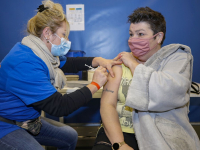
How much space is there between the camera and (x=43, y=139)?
131 centimetres

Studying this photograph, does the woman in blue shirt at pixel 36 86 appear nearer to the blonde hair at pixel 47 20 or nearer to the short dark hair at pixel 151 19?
the blonde hair at pixel 47 20

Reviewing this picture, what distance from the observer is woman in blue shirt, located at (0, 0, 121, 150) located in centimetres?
97

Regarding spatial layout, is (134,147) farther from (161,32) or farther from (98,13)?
(98,13)

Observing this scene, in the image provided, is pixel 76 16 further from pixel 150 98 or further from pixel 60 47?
pixel 150 98

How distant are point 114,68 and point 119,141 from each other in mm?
543

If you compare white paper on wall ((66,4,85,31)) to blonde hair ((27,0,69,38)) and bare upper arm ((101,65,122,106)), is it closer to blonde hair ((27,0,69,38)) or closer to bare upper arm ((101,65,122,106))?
blonde hair ((27,0,69,38))

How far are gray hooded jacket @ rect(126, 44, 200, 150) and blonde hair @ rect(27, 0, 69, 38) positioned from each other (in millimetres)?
687

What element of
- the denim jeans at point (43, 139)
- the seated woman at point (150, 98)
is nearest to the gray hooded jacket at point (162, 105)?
the seated woman at point (150, 98)

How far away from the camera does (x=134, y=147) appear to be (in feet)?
3.55

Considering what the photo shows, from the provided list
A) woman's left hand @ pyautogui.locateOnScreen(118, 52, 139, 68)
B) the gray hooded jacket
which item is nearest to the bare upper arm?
woman's left hand @ pyautogui.locateOnScreen(118, 52, 139, 68)

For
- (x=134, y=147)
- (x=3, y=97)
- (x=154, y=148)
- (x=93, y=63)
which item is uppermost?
(x=93, y=63)

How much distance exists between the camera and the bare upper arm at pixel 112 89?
121 cm

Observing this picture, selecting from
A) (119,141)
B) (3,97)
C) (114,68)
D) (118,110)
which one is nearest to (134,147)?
(119,141)

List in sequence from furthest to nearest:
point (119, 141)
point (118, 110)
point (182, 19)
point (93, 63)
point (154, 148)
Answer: point (182, 19)
point (93, 63)
point (118, 110)
point (119, 141)
point (154, 148)
